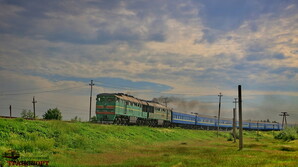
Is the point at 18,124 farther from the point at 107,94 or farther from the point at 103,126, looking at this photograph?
the point at 107,94

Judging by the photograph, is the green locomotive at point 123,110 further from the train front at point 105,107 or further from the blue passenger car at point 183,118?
the blue passenger car at point 183,118

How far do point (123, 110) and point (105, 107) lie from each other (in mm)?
2906

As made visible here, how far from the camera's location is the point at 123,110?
42344 mm

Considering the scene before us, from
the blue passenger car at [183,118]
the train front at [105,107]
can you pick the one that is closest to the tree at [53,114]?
the train front at [105,107]

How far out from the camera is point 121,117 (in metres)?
43.1

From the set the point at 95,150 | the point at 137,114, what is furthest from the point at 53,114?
the point at 95,150

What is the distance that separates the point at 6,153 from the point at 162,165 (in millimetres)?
9911

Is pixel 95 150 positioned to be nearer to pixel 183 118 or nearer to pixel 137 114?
pixel 137 114

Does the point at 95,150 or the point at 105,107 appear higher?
the point at 105,107

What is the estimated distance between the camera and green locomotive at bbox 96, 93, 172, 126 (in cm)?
4053

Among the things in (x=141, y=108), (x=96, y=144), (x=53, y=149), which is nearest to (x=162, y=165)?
(x=53, y=149)

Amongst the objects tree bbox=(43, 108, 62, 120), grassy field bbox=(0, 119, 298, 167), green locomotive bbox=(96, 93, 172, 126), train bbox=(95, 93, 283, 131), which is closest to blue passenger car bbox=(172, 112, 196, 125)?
train bbox=(95, 93, 283, 131)

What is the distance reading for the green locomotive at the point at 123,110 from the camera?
40.5m

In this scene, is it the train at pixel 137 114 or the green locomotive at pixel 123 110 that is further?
the train at pixel 137 114
